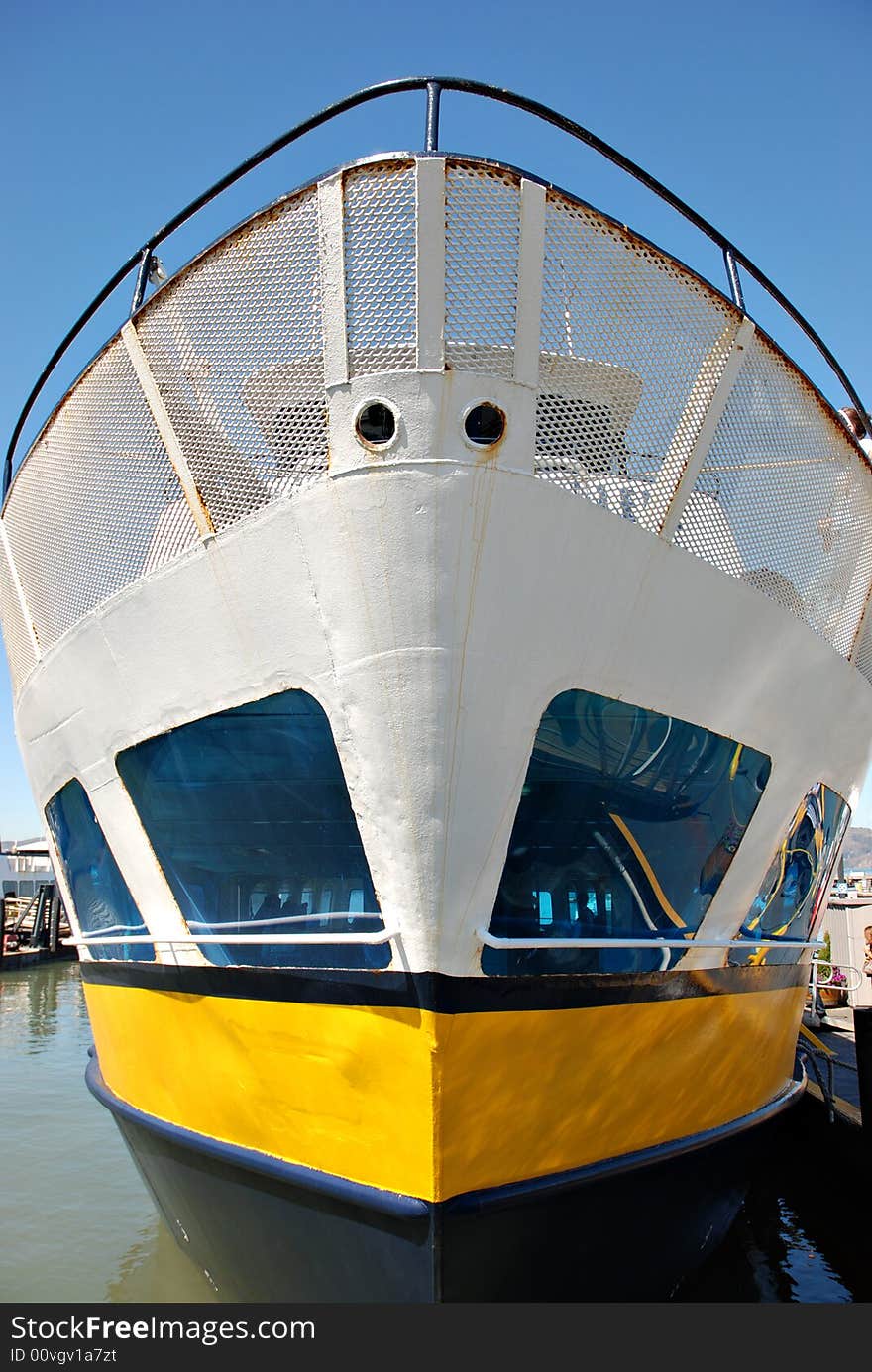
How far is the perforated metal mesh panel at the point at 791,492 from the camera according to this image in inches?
157

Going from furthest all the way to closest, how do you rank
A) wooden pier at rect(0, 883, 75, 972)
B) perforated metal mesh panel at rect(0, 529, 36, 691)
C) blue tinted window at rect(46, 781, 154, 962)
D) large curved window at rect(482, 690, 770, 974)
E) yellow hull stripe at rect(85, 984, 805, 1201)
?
wooden pier at rect(0, 883, 75, 972) → perforated metal mesh panel at rect(0, 529, 36, 691) → blue tinted window at rect(46, 781, 154, 962) → large curved window at rect(482, 690, 770, 974) → yellow hull stripe at rect(85, 984, 805, 1201)

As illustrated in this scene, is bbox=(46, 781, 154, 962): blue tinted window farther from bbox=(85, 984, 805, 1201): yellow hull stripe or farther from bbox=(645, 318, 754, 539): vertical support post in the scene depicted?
bbox=(645, 318, 754, 539): vertical support post

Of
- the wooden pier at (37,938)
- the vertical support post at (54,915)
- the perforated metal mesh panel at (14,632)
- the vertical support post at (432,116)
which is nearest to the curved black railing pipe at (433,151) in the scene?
the vertical support post at (432,116)

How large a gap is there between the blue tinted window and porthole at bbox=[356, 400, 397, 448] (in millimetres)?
2625

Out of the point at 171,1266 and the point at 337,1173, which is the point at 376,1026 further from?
the point at 171,1266

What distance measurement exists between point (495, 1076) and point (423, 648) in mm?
1659

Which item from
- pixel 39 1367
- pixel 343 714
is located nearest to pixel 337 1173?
pixel 39 1367

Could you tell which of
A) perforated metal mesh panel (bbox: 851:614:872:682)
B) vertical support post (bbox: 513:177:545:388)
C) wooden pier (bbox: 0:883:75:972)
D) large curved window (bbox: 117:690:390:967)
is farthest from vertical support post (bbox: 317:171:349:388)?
wooden pier (bbox: 0:883:75:972)

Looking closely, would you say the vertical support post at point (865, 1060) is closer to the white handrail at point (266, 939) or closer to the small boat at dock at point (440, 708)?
the small boat at dock at point (440, 708)

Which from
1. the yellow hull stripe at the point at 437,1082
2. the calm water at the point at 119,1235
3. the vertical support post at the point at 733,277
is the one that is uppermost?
the vertical support post at the point at 733,277

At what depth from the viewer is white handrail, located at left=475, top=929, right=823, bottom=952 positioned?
132 inches

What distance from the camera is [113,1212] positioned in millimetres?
7566

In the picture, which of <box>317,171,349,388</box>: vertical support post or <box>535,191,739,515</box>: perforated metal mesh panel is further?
<box>535,191,739,515</box>: perforated metal mesh panel

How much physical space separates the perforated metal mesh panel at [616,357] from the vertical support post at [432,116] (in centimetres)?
49
